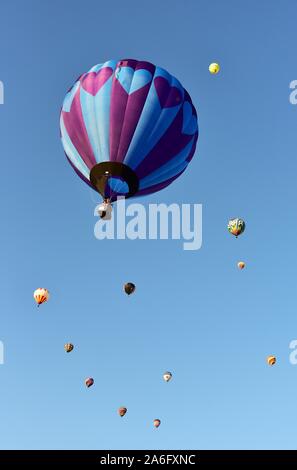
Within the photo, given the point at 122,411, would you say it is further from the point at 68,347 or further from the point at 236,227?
the point at 236,227

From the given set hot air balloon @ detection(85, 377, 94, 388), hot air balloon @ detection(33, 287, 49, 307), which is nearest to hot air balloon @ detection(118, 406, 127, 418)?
hot air balloon @ detection(85, 377, 94, 388)

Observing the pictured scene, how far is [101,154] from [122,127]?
1172mm

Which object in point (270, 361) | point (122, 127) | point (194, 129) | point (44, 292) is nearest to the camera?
point (122, 127)

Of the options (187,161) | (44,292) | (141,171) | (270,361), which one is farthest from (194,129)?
(270,361)

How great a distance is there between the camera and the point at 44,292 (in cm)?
2502

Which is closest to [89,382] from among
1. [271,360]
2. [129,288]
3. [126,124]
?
[129,288]

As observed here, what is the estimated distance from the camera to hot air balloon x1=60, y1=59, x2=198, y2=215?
18547 mm

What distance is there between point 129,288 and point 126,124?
794 cm

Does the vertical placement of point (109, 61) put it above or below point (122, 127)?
above

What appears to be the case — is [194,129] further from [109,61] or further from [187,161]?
[109,61]

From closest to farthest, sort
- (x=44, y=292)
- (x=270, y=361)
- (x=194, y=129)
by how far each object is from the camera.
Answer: (x=194, y=129), (x=44, y=292), (x=270, y=361)

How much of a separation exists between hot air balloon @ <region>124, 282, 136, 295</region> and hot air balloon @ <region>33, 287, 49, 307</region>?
12.9 feet

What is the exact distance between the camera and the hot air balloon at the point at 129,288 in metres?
23.6

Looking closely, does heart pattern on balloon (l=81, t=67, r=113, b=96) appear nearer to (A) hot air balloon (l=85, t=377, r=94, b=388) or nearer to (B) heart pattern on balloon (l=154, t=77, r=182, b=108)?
(B) heart pattern on balloon (l=154, t=77, r=182, b=108)
